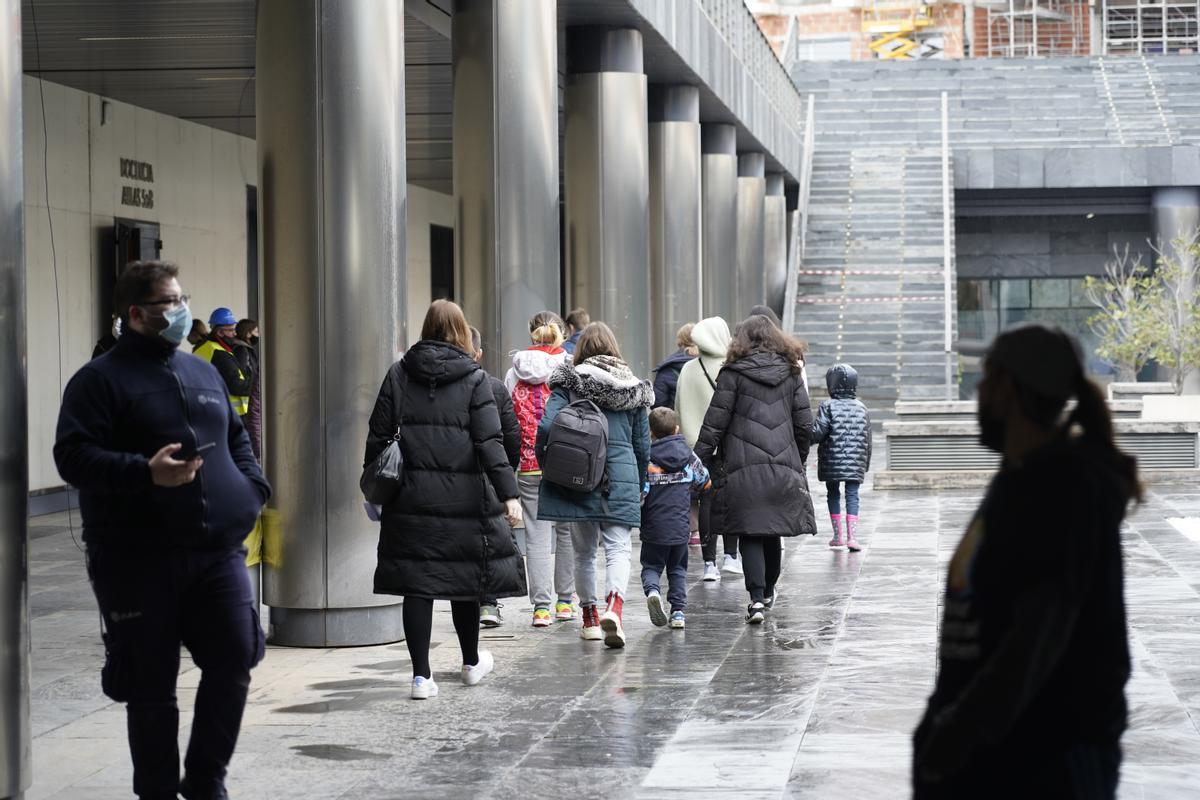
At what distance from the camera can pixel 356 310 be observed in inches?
368

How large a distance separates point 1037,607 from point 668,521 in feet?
22.3

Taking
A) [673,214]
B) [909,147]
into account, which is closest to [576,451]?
[673,214]

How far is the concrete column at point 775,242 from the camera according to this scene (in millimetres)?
35500

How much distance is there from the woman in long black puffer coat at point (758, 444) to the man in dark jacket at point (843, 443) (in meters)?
3.98

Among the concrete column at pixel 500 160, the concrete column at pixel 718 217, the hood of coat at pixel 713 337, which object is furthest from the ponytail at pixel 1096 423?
the concrete column at pixel 718 217

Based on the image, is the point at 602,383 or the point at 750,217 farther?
the point at 750,217

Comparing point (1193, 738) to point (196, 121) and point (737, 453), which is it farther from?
point (196, 121)

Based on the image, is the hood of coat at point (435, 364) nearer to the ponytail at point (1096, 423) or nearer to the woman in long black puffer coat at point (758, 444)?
the woman in long black puffer coat at point (758, 444)

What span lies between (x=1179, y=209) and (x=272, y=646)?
3264cm

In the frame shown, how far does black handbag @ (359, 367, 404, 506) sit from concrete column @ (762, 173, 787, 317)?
89.8ft

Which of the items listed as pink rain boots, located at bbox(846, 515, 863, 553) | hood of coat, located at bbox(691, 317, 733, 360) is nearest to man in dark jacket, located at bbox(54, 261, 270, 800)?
hood of coat, located at bbox(691, 317, 733, 360)

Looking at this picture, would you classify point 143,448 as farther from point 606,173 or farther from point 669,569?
point 606,173

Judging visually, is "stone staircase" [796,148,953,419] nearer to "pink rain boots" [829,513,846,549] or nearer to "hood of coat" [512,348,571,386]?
"pink rain boots" [829,513,846,549]

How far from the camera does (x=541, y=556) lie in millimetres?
10258
